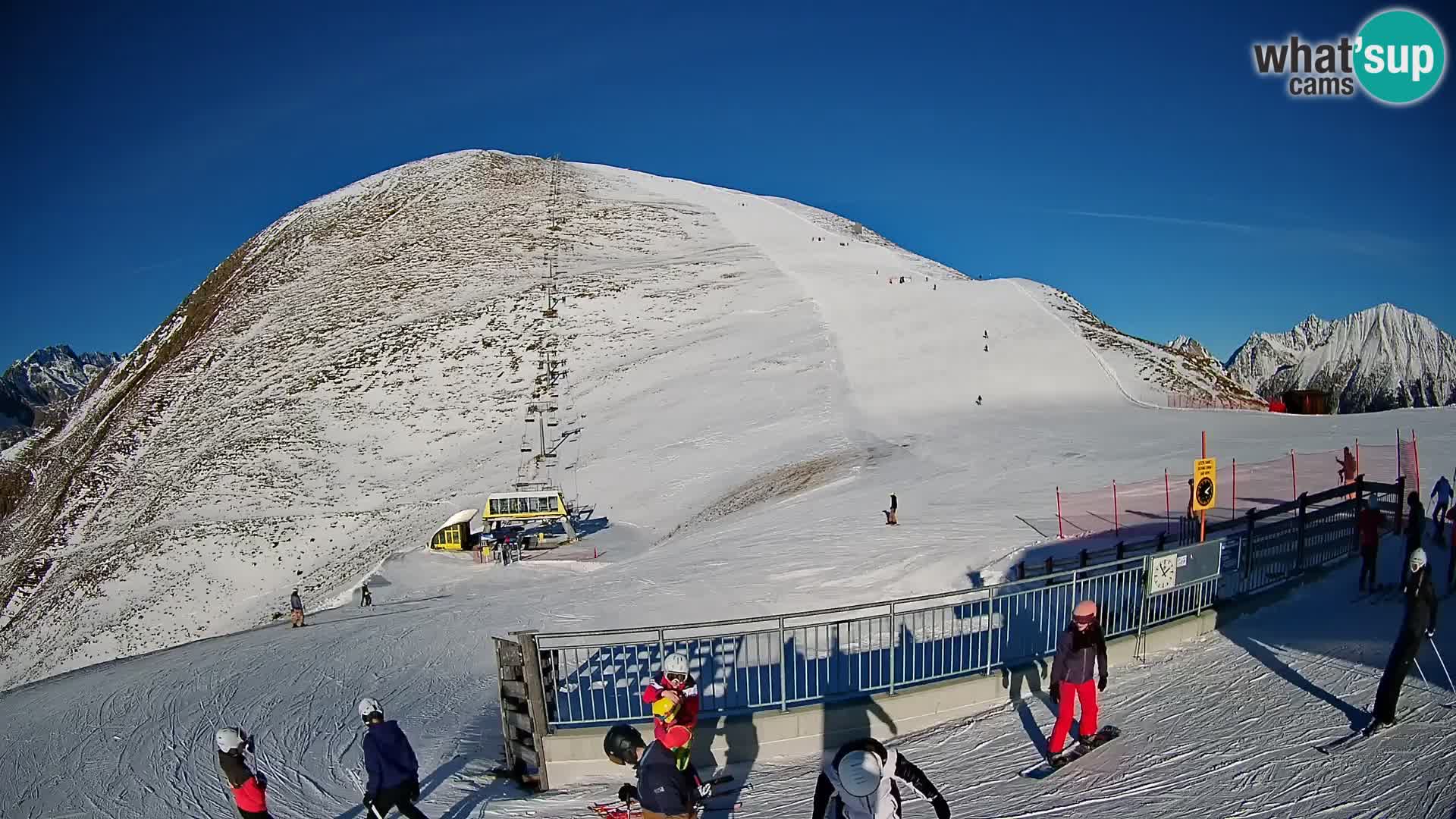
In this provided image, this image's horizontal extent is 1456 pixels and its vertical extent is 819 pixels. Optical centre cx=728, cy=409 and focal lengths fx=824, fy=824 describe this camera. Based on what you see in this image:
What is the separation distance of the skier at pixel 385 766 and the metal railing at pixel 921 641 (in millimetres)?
1800

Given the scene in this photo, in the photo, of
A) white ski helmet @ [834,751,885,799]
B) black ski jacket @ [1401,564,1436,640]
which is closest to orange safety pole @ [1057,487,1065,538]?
black ski jacket @ [1401,564,1436,640]

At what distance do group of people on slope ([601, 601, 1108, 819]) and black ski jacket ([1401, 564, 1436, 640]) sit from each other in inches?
90.9

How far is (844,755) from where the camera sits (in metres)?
4.13

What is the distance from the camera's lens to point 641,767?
495 centimetres

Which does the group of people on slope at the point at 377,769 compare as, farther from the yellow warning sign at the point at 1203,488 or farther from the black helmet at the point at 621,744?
the yellow warning sign at the point at 1203,488

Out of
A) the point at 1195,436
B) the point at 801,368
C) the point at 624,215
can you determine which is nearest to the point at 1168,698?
the point at 1195,436

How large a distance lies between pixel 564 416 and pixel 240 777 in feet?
130

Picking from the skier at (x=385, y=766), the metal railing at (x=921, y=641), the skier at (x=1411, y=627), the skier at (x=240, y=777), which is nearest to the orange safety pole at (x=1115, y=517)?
the metal railing at (x=921, y=641)

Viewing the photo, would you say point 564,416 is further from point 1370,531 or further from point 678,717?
point 678,717

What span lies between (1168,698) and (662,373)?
40.9 metres

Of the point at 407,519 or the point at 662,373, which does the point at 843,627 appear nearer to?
the point at 407,519

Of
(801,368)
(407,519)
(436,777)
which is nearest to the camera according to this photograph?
(436,777)

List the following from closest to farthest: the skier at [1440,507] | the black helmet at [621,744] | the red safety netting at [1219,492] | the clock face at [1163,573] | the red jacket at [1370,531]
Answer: the black helmet at [621,744] < the clock face at [1163,573] < the red jacket at [1370,531] < the skier at [1440,507] < the red safety netting at [1219,492]

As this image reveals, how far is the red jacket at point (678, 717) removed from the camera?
556 cm
